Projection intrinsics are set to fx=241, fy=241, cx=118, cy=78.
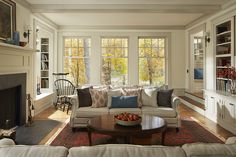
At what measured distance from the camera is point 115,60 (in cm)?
876

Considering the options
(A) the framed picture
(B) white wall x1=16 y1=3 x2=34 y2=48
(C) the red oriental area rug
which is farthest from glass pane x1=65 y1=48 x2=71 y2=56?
(C) the red oriental area rug

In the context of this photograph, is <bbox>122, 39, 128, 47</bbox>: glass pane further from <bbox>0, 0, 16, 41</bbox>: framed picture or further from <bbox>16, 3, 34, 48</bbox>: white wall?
<bbox>0, 0, 16, 41</bbox>: framed picture

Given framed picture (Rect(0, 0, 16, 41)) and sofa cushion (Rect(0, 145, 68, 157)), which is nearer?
sofa cushion (Rect(0, 145, 68, 157))

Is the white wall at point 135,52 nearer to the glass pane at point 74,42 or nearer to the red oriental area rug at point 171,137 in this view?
the glass pane at point 74,42

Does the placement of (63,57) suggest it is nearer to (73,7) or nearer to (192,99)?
(73,7)

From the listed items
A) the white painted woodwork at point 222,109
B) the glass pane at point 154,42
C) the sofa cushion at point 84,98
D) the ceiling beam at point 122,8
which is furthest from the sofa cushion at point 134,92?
the glass pane at point 154,42

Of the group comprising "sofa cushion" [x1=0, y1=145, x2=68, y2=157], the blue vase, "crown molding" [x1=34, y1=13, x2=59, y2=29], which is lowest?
"sofa cushion" [x1=0, y1=145, x2=68, y2=157]

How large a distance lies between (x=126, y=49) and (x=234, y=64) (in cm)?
424

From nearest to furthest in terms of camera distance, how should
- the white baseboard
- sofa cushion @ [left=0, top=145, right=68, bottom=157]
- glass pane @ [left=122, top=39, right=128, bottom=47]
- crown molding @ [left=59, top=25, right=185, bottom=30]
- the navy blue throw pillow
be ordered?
sofa cushion @ [left=0, top=145, right=68, bottom=157]
the navy blue throw pillow
the white baseboard
crown molding @ [left=59, top=25, right=185, bottom=30]
glass pane @ [left=122, top=39, right=128, bottom=47]

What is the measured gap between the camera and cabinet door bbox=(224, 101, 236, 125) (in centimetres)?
448

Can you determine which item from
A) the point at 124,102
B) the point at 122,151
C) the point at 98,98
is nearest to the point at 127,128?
the point at 124,102

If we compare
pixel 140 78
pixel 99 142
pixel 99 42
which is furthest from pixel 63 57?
pixel 99 142

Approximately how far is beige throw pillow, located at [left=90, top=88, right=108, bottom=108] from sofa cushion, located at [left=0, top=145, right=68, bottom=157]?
3542mm

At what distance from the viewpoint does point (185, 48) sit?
8.60m
